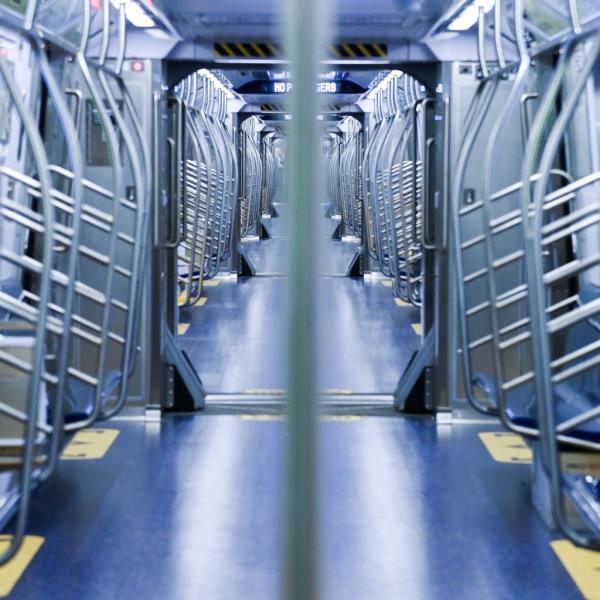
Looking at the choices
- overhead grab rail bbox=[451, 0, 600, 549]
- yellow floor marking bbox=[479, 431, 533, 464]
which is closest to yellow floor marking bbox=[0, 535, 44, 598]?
overhead grab rail bbox=[451, 0, 600, 549]

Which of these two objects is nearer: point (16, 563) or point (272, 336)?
point (16, 563)

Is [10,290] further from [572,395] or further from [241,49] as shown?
[572,395]

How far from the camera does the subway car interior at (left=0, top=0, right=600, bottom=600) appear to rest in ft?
12.5

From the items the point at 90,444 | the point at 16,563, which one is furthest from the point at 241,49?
the point at 16,563

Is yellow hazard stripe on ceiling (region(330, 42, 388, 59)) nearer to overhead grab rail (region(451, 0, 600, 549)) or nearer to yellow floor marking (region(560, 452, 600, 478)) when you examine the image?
overhead grab rail (region(451, 0, 600, 549))

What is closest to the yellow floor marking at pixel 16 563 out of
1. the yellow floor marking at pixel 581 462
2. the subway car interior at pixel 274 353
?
the subway car interior at pixel 274 353

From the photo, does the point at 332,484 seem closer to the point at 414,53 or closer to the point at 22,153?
the point at 22,153

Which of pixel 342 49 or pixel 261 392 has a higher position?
pixel 342 49

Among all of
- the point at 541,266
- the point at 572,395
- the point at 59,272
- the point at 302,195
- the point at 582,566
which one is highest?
the point at 302,195

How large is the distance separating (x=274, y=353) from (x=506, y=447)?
1610 millimetres

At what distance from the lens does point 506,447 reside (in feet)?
20.6

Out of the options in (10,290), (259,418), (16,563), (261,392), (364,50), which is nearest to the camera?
(16,563)

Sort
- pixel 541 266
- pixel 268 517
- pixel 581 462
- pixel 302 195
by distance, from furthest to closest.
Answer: pixel 268 517, pixel 581 462, pixel 541 266, pixel 302 195

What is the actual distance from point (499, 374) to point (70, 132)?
183cm
